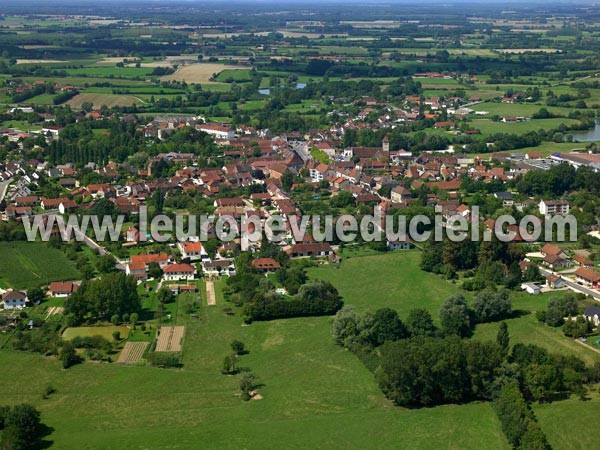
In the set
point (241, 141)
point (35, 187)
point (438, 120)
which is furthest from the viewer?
point (438, 120)

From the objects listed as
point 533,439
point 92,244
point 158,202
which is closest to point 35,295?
point 92,244

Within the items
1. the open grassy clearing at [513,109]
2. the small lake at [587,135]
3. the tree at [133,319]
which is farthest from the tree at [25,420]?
the open grassy clearing at [513,109]

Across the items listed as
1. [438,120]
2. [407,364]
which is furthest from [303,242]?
[438,120]

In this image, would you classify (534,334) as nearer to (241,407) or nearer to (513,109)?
(241,407)

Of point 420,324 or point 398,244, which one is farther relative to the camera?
point 398,244

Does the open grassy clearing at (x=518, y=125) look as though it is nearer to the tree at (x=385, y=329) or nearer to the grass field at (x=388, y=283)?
the grass field at (x=388, y=283)

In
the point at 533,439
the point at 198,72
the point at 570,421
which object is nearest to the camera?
the point at 533,439

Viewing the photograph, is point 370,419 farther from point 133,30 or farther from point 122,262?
point 133,30
